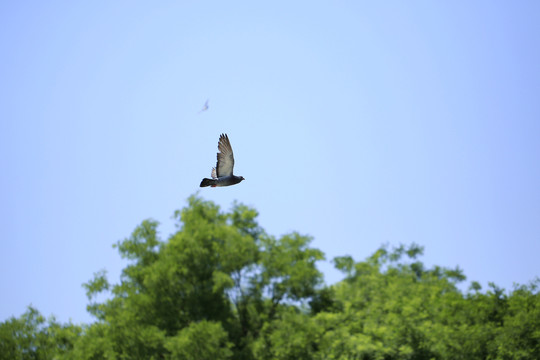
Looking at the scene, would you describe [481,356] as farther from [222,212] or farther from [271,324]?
[222,212]

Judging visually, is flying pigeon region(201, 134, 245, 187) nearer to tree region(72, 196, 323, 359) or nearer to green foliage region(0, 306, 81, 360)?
tree region(72, 196, 323, 359)

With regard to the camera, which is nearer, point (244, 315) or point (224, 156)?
point (224, 156)

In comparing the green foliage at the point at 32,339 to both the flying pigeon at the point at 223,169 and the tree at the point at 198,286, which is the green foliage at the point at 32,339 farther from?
the flying pigeon at the point at 223,169

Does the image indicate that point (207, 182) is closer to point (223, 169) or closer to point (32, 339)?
point (223, 169)

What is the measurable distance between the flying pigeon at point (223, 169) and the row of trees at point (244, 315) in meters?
17.8

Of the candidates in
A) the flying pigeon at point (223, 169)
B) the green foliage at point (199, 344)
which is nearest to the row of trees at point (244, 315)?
the green foliage at point (199, 344)

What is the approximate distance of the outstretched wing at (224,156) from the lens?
51.7 feet

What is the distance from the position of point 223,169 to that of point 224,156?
344 millimetres

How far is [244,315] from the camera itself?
3731cm

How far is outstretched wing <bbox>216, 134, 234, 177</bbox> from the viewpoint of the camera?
51.7ft

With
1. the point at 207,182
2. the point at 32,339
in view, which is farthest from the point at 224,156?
the point at 32,339

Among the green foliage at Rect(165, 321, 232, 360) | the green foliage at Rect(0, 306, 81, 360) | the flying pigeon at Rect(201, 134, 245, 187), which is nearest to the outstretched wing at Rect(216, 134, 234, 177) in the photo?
the flying pigeon at Rect(201, 134, 245, 187)

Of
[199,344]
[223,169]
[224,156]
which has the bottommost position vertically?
[199,344]

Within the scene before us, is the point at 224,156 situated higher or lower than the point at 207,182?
higher
